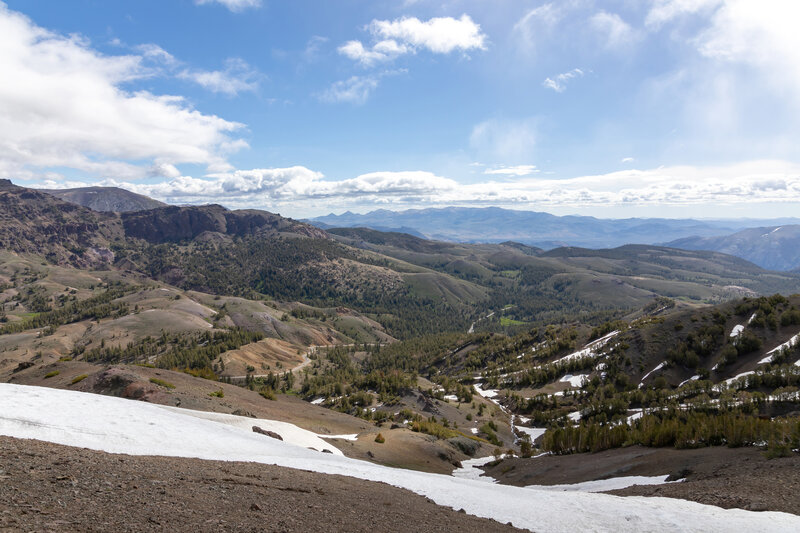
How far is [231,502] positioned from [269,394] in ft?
128

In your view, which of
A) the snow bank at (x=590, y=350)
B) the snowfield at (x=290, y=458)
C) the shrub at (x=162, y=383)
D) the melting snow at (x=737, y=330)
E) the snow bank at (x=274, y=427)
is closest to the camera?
the snowfield at (x=290, y=458)

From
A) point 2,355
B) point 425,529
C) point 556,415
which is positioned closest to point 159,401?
point 425,529

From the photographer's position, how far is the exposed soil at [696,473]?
15320 millimetres

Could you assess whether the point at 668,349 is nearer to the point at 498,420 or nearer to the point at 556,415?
the point at 556,415

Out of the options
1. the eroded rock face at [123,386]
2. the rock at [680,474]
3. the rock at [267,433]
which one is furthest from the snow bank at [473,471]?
the eroded rock face at [123,386]

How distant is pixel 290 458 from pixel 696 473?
75.0ft

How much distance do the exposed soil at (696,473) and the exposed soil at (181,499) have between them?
30.2 feet

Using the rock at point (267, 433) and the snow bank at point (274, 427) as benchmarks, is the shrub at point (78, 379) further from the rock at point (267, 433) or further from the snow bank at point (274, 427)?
the rock at point (267, 433)

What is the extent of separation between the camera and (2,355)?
12912cm

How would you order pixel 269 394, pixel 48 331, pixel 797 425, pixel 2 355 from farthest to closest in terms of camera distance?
1. pixel 48 331
2. pixel 2 355
3. pixel 269 394
4. pixel 797 425

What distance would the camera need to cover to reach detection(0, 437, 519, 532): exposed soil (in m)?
9.53

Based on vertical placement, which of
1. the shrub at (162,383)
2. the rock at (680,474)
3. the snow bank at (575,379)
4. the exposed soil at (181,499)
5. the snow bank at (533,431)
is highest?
the exposed soil at (181,499)

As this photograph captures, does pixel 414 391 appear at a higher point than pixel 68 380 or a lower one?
lower

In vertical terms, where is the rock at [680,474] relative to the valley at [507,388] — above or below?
above
